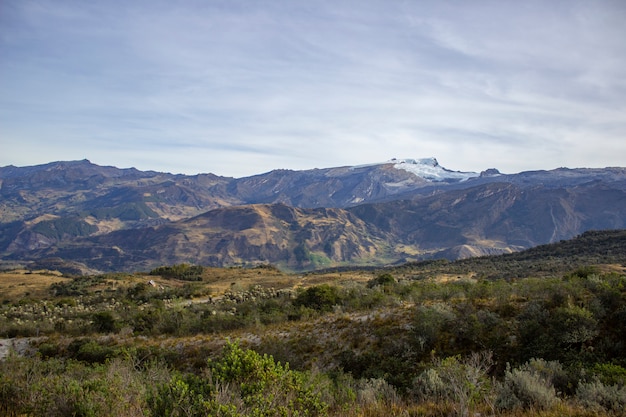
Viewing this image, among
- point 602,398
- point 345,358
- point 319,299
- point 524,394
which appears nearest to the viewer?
point 602,398

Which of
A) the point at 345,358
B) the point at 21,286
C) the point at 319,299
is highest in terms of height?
the point at 345,358

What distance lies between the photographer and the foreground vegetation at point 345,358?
8195 millimetres

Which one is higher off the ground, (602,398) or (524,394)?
(602,398)

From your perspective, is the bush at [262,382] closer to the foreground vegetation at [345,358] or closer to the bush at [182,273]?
the foreground vegetation at [345,358]

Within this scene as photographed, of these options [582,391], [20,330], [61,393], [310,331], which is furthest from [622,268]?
[20,330]

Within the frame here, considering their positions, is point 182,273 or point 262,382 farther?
point 182,273

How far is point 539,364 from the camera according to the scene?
39.7ft

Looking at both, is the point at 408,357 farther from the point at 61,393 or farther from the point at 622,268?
the point at 622,268

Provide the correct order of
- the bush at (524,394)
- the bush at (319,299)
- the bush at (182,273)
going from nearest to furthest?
the bush at (524,394) → the bush at (319,299) → the bush at (182,273)

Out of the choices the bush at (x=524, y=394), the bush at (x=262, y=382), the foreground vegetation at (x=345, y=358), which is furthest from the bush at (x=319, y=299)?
the bush at (x=262, y=382)

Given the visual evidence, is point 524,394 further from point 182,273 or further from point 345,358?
point 182,273

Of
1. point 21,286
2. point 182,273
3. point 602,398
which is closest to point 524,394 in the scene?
point 602,398

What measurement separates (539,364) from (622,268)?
54343 millimetres

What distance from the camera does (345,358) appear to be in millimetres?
18984
